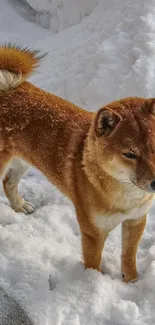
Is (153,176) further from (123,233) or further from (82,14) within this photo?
(82,14)

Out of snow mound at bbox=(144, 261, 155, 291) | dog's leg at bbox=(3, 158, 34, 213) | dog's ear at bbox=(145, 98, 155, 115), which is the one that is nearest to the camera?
dog's ear at bbox=(145, 98, 155, 115)

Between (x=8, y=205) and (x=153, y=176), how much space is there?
Answer: 172cm

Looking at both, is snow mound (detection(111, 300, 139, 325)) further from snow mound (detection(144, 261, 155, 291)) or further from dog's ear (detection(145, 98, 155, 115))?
dog's ear (detection(145, 98, 155, 115))

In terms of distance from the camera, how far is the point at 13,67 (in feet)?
10.9

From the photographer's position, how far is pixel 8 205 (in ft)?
12.9

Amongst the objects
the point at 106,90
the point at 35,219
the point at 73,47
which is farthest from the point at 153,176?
the point at 73,47

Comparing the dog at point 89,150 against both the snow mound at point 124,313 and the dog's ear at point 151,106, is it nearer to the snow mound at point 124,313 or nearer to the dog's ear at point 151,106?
the dog's ear at point 151,106

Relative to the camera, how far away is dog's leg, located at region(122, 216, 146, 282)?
3.05 metres

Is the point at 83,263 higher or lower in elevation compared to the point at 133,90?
lower

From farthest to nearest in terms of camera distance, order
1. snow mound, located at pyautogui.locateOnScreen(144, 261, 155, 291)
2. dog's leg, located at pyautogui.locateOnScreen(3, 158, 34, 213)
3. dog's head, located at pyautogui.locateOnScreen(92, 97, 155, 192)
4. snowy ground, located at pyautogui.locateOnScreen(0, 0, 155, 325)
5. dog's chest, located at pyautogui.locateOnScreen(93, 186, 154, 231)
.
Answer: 1. dog's leg, located at pyautogui.locateOnScreen(3, 158, 34, 213)
2. snow mound, located at pyautogui.locateOnScreen(144, 261, 155, 291)
3. snowy ground, located at pyautogui.locateOnScreen(0, 0, 155, 325)
4. dog's chest, located at pyautogui.locateOnScreen(93, 186, 154, 231)
5. dog's head, located at pyautogui.locateOnScreen(92, 97, 155, 192)

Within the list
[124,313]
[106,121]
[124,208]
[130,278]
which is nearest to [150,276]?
[130,278]

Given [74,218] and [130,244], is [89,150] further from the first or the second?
[74,218]

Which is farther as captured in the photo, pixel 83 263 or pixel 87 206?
pixel 83 263

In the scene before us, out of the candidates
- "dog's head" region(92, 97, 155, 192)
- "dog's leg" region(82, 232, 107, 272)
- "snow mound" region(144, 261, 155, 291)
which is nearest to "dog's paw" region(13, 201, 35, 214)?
"dog's leg" region(82, 232, 107, 272)
